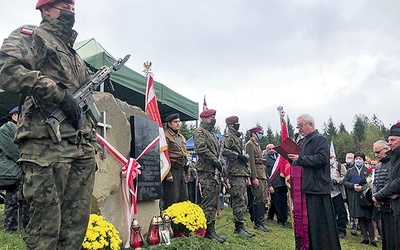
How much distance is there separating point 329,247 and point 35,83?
14.4ft

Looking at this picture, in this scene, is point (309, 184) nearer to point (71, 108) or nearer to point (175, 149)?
point (175, 149)

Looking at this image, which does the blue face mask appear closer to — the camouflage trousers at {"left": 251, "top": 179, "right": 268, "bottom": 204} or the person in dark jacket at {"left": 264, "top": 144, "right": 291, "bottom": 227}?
the person in dark jacket at {"left": 264, "top": 144, "right": 291, "bottom": 227}

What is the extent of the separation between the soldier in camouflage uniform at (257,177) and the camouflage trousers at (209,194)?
2.10 meters

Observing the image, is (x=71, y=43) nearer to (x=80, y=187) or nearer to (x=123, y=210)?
(x=80, y=187)

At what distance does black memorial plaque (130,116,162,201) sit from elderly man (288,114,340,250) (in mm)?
1980

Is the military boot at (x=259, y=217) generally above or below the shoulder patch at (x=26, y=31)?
below

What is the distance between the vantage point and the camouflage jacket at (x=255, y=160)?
8180 mm

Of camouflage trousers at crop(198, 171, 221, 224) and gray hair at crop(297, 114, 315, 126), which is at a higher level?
gray hair at crop(297, 114, 315, 126)

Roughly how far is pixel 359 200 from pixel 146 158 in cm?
529

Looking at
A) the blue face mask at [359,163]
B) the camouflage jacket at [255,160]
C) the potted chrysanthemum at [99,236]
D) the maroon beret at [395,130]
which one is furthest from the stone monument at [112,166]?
the blue face mask at [359,163]

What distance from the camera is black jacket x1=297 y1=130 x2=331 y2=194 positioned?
5055 mm

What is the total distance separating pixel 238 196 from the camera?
22.9ft

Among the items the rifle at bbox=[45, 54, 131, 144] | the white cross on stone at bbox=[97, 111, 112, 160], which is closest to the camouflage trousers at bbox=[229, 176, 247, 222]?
the white cross on stone at bbox=[97, 111, 112, 160]

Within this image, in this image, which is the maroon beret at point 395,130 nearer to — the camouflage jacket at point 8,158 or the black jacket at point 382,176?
the black jacket at point 382,176
